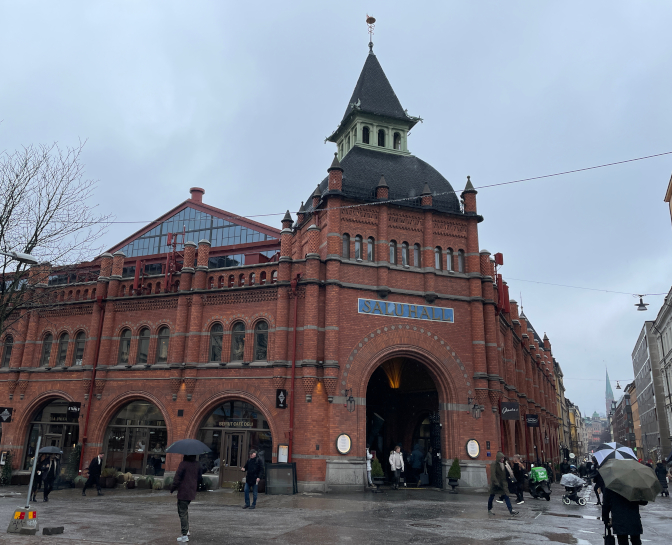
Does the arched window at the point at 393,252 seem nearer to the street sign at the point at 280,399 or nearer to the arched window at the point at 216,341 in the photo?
the street sign at the point at 280,399

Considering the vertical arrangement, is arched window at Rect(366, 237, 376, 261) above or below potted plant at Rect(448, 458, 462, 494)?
above

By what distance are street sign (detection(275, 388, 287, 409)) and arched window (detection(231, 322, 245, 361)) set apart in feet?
9.23

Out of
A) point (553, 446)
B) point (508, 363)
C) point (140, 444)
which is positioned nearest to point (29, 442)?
point (140, 444)

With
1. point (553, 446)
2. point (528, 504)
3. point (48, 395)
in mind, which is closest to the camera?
A: point (528, 504)

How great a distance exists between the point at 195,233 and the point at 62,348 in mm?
34630

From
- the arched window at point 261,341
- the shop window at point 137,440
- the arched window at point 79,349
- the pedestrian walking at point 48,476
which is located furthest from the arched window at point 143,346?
the pedestrian walking at point 48,476

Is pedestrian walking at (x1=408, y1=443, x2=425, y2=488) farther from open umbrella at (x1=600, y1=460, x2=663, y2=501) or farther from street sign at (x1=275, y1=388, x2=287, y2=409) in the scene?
open umbrella at (x1=600, y1=460, x2=663, y2=501)

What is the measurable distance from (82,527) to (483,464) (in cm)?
1723

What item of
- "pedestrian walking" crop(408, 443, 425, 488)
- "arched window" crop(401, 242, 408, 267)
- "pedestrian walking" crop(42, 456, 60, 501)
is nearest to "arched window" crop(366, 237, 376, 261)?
"arched window" crop(401, 242, 408, 267)

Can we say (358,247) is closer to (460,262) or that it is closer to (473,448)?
(460,262)

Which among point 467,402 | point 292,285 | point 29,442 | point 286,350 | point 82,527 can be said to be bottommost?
point 82,527

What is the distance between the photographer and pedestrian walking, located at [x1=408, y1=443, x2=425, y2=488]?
26781 millimetres

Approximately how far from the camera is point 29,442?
28250 millimetres

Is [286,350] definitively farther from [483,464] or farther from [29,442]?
[29,442]
